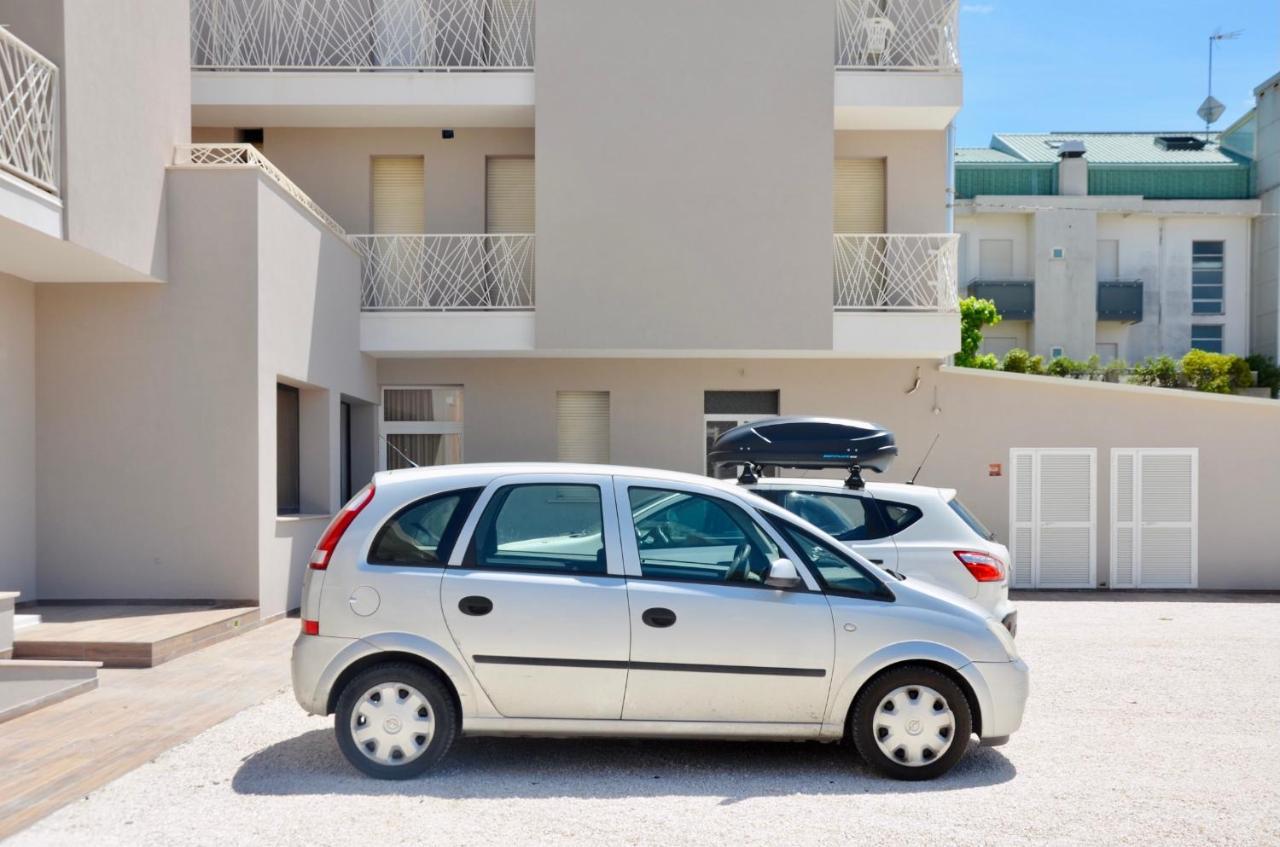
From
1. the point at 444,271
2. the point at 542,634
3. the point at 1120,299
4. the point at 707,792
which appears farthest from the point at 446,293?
the point at 1120,299

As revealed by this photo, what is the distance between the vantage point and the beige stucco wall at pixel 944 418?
16.2 meters

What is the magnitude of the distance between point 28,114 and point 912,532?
7305 mm

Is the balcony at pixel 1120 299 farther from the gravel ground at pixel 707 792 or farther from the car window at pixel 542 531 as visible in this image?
the car window at pixel 542 531

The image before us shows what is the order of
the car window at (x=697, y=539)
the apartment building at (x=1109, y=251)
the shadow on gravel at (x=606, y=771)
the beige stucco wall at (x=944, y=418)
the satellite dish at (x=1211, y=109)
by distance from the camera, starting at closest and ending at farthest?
the shadow on gravel at (x=606, y=771) → the car window at (x=697, y=539) → the beige stucco wall at (x=944, y=418) → the apartment building at (x=1109, y=251) → the satellite dish at (x=1211, y=109)

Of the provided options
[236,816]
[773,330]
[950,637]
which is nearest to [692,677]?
[950,637]

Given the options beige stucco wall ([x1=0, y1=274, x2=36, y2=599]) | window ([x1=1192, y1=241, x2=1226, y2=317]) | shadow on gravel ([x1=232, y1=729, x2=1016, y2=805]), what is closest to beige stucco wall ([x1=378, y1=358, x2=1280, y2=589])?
beige stucco wall ([x1=0, y1=274, x2=36, y2=599])

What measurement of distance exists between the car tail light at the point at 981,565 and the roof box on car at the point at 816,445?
0.84 m

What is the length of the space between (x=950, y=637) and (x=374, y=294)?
439 inches

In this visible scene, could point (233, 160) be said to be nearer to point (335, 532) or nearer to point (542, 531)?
point (335, 532)

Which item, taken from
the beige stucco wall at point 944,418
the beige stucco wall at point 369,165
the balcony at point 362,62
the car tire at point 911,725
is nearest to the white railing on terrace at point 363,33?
the balcony at point 362,62

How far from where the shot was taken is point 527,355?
15789mm

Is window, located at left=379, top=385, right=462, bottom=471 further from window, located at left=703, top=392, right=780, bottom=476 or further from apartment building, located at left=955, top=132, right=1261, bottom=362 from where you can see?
apartment building, located at left=955, top=132, right=1261, bottom=362

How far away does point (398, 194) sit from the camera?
53.5ft

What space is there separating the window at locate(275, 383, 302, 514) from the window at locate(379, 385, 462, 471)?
2.04 metres
